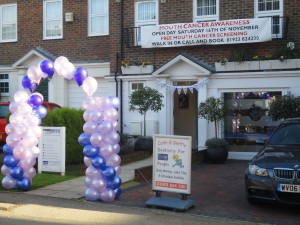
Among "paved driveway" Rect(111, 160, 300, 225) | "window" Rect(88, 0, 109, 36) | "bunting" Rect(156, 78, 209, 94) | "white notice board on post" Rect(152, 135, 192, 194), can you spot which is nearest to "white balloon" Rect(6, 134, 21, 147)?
"paved driveway" Rect(111, 160, 300, 225)

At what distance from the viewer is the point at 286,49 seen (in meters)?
13.8

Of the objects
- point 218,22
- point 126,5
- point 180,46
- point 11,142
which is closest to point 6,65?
point 126,5

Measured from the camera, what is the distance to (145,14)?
1611cm

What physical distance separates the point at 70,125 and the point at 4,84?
271 inches

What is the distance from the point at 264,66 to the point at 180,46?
2.82m

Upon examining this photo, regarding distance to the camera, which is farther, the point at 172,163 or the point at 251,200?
the point at 172,163

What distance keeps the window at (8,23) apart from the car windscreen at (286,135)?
12657 mm

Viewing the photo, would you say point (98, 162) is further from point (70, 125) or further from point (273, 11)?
point (273, 11)

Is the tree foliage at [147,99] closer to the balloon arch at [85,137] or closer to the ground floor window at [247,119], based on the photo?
the ground floor window at [247,119]

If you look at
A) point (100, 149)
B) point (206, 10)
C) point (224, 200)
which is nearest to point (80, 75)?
point (100, 149)

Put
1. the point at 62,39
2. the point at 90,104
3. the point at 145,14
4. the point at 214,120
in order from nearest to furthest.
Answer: the point at 90,104, the point at 214,120, the point at 145,14, the point at 62,39

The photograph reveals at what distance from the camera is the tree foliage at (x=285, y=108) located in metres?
13.0

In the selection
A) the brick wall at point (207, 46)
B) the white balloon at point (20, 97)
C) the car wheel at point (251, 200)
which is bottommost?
the car wheel at point (251, 200)

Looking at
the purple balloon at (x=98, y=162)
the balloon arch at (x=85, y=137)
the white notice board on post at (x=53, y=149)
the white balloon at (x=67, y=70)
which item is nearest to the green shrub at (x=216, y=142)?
the white notice board on post at (x=53, y=149)
